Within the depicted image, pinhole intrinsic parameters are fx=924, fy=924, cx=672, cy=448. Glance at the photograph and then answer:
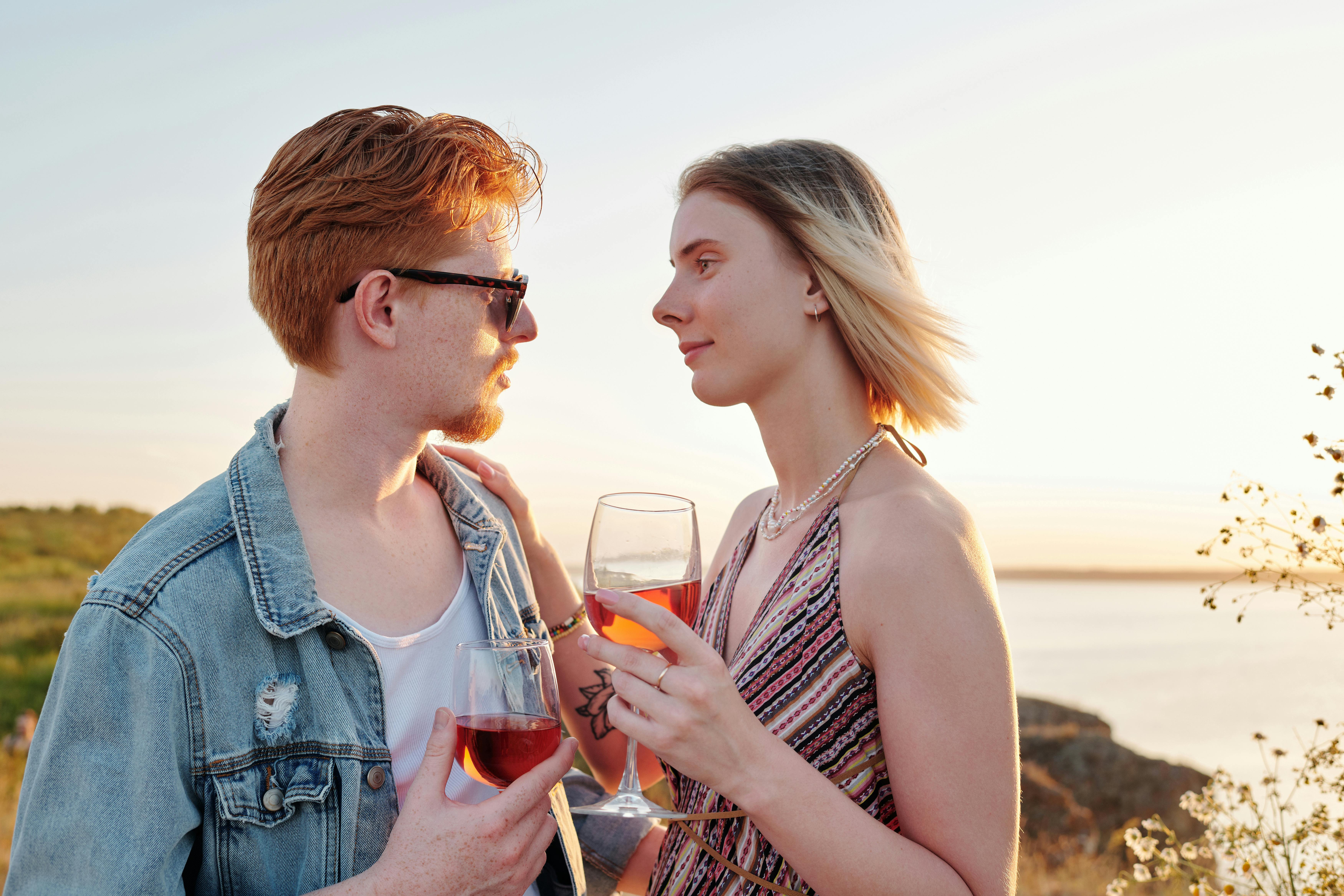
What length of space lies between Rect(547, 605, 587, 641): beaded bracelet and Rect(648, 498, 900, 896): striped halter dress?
3.07 ft

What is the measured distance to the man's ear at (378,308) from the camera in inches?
105

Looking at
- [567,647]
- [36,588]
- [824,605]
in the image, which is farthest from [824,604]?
[36,588]

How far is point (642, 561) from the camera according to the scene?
6.96 ft

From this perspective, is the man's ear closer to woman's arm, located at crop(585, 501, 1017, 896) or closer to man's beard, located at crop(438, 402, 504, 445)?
man's beard, located at crop(438, 402, 504, 445)

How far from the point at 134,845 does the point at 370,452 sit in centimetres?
113

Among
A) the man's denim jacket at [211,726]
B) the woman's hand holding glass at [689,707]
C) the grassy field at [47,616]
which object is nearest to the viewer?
the woman's hand holding glass at [689,707]

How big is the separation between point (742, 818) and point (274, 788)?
3.70ft

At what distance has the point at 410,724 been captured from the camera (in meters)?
2.52

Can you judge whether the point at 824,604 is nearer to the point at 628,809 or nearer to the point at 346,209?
the point at 628,809

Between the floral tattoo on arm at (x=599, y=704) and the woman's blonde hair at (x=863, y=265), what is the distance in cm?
138

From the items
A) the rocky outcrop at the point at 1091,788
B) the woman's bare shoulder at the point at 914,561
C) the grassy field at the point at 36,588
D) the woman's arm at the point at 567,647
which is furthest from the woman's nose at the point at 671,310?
the grassy field at the point at 36,588

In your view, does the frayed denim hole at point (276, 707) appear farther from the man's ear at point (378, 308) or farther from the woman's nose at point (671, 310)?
the woman's nose at point (671, 310)

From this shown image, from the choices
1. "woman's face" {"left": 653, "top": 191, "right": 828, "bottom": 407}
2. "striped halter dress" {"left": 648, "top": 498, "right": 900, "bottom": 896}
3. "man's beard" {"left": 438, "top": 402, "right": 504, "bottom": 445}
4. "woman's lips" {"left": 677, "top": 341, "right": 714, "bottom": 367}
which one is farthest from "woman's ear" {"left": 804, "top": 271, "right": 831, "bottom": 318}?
"man's beard" {"left": 438, "top": 402, "right": 504, "bottom": 445}

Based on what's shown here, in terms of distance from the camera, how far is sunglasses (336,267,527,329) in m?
2.71
